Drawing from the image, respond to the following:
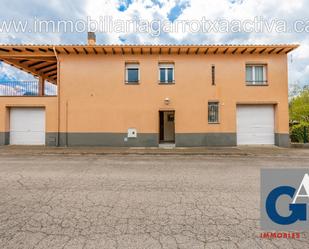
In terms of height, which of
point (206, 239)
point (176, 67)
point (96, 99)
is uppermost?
point (176, 67)

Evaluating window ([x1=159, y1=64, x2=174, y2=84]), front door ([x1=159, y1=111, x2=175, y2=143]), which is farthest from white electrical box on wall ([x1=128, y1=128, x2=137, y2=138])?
front door ([x1=159, y1=111, x2=175, y2=143])

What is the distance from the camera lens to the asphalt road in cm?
256

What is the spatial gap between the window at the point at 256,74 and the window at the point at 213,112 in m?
2.77

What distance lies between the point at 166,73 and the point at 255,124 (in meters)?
7.02

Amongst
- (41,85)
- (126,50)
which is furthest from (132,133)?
(41,85)

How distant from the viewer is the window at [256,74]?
12570 mm

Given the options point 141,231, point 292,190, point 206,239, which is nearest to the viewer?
point 206,239

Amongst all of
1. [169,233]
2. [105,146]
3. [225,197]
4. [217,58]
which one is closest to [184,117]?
[217,58]

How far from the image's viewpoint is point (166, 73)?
12.6 meters

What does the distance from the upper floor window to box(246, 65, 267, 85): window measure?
5215 mm

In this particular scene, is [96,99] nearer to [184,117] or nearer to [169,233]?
[184,117]

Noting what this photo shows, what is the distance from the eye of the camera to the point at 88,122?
1231 cm

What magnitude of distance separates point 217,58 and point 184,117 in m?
4.56

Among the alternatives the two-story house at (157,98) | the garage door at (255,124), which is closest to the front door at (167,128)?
the two-story house at (157,98)
